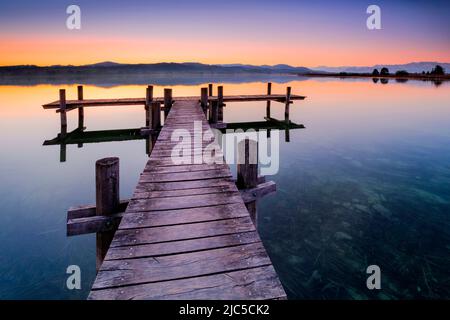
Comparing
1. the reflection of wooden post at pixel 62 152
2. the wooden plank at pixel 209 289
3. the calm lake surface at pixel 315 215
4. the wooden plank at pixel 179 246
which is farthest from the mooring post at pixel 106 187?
the reflection of wooden post at pixel 62 152

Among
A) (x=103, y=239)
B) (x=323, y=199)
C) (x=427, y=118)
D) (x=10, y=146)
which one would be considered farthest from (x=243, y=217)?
(x=427, y=118)

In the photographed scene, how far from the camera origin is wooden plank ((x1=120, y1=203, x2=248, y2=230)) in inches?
121

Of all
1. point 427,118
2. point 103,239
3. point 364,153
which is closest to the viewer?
point 103,239

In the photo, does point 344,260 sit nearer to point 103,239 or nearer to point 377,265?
point 377,265

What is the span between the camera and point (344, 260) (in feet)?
17.9

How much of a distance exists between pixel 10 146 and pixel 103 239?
566 inches

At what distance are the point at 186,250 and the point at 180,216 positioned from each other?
0.67 m

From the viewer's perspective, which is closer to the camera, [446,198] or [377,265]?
[377,265]

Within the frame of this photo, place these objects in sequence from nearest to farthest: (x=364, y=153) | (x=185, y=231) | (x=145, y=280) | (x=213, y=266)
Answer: (x=145, y=280), (x=213, y=266), (x=185, y=231), (x=364, y=153)

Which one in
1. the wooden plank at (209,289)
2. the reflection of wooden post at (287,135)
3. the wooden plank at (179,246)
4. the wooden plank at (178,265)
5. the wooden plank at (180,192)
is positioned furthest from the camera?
the reflection of wooden post at (287,135)

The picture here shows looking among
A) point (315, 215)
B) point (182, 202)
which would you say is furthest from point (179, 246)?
point (315, 215)

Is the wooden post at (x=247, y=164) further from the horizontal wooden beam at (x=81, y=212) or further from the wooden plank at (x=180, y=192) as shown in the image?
the horizontal wooden beam at (x=81, y=212)

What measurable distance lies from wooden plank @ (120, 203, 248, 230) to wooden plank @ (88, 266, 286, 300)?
910 millimetres

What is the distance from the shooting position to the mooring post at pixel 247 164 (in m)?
4.43
